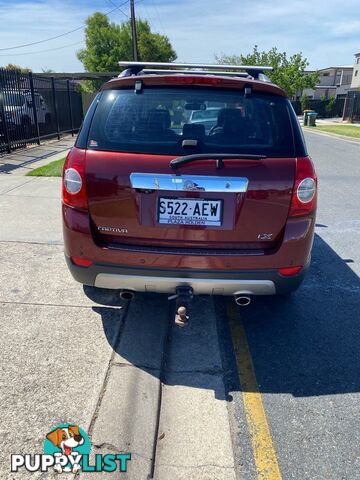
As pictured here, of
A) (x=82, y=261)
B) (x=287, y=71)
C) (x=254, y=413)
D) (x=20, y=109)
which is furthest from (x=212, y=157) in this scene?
(x=287, y=71)

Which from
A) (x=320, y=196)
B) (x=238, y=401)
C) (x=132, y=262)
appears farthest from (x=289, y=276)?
(x=320, y=196)

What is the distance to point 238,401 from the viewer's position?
2.56 metres

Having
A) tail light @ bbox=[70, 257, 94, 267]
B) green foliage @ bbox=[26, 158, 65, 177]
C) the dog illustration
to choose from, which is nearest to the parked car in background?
green foliage @ bbox=[26, 158, 65, 177]

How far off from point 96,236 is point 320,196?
610 centimetres

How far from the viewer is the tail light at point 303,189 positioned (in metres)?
2.65

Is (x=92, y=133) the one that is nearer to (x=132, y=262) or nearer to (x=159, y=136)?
(x=159, y=136)

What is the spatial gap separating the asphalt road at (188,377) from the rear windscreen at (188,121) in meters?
1.45

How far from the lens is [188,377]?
278cm

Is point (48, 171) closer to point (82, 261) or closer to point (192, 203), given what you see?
point (82, 261)

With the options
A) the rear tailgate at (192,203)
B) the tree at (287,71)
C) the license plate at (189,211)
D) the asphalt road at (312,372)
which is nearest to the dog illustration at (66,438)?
the asphalt road at (312,372)

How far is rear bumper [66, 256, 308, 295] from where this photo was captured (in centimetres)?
270

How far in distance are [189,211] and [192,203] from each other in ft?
0.18

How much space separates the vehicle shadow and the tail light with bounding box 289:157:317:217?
1.08 m

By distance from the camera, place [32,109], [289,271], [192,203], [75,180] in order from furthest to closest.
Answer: [32,109], [289,271], [75,180], [192,203]
